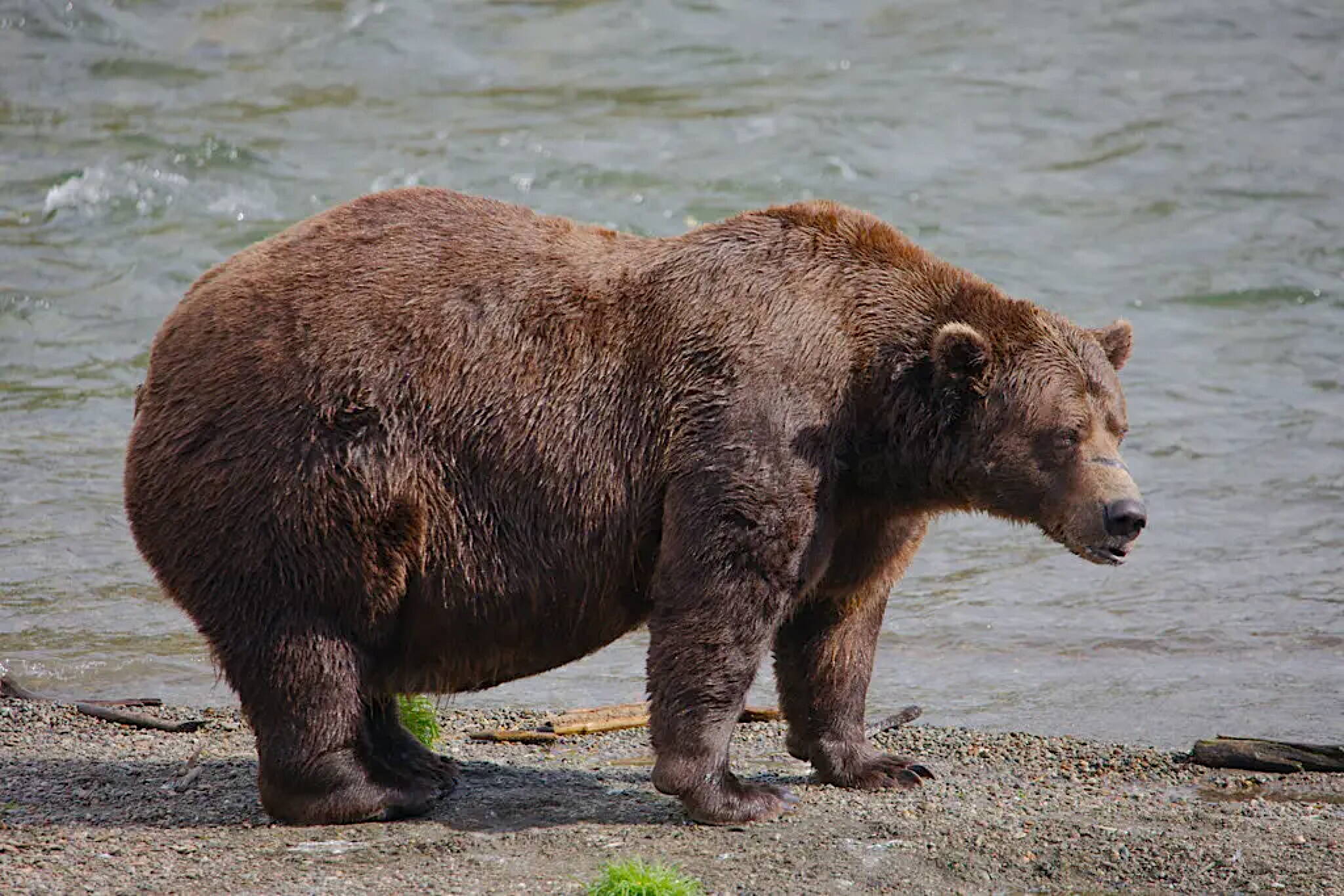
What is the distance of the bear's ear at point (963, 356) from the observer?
6879 millimetres

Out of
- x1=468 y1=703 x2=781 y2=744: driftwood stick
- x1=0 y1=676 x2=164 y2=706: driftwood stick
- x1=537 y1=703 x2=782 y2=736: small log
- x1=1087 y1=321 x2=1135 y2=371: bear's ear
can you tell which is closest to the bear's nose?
x1=1087 y1=321 x2=1135 y2=371: bear's ear

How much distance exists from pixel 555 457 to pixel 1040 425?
1.87 meters

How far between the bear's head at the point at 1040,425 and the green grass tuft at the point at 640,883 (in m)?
2.05

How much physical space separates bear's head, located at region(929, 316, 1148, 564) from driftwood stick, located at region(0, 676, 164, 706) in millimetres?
4329

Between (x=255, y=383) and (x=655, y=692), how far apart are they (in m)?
1.93

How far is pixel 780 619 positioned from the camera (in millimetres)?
6938

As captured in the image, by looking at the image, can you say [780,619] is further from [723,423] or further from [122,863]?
[122,863]

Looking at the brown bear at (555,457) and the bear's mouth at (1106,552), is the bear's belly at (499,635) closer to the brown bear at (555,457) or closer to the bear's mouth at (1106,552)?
the brown bear at (555,457)

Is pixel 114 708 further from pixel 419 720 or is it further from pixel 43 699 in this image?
pixel 419 720

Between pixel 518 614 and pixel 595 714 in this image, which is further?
pixel 595 714

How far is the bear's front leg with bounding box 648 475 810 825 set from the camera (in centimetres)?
677

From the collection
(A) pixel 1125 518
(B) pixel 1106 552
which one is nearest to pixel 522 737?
(B) pixel 1106 552

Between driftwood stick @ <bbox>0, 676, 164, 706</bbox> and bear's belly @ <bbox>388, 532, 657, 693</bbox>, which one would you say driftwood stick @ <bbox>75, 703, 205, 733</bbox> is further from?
bear's belly @ <bbox>388, 532, 657, 693</bbox>

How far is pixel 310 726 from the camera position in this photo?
6832 mm
